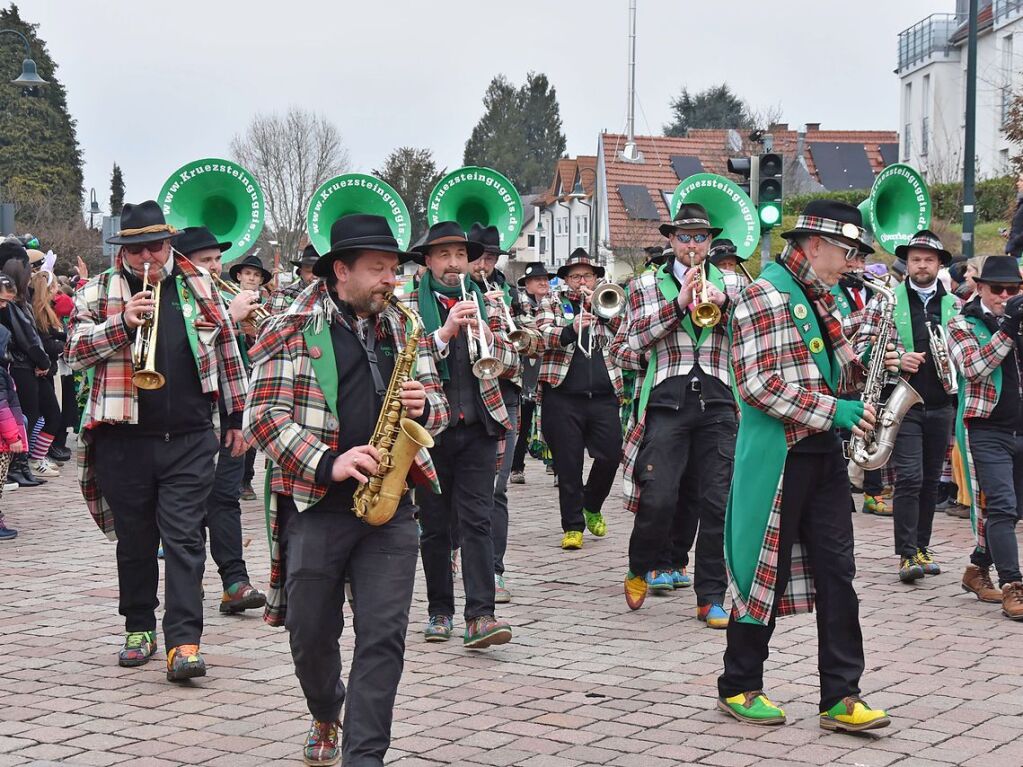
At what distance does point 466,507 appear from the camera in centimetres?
749

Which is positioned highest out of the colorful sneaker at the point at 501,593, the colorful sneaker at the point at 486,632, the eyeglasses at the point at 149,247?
the eyeglasses at the point at 149,247

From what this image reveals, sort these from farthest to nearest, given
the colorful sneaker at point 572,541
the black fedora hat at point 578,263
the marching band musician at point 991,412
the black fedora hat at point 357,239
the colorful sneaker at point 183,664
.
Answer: the black fedora hat at point 578,263, the colorful sneaker at point 572,541, the marching band musician at point 991,412, the colorful sneaker at point 183,664, the black fedora hat at point 357,239

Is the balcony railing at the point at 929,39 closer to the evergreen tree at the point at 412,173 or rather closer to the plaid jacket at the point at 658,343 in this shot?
the evergreen tree at the point at 412,173

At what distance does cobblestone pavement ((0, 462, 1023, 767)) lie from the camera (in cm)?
579

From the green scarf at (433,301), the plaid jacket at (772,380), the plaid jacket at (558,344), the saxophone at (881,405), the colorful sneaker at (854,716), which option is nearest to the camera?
the colorful sneaker at (854,716)

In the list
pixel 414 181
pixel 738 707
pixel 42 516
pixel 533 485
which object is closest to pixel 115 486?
pixel 738 707

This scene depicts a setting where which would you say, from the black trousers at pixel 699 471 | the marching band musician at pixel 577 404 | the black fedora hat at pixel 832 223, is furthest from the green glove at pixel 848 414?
the marching band musician at pixel 577 404

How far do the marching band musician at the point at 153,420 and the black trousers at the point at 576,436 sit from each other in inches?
151

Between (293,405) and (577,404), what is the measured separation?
5.77 m

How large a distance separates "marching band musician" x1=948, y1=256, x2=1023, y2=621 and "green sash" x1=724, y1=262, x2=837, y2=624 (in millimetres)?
2863

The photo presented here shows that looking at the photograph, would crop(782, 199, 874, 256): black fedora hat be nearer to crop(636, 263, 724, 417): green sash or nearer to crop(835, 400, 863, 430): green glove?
crop(835, 400, 863, 430): green glove

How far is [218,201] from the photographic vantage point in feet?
30.5

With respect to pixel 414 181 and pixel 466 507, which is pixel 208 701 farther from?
pixel 414 181

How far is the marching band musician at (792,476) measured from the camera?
6.11 meters
